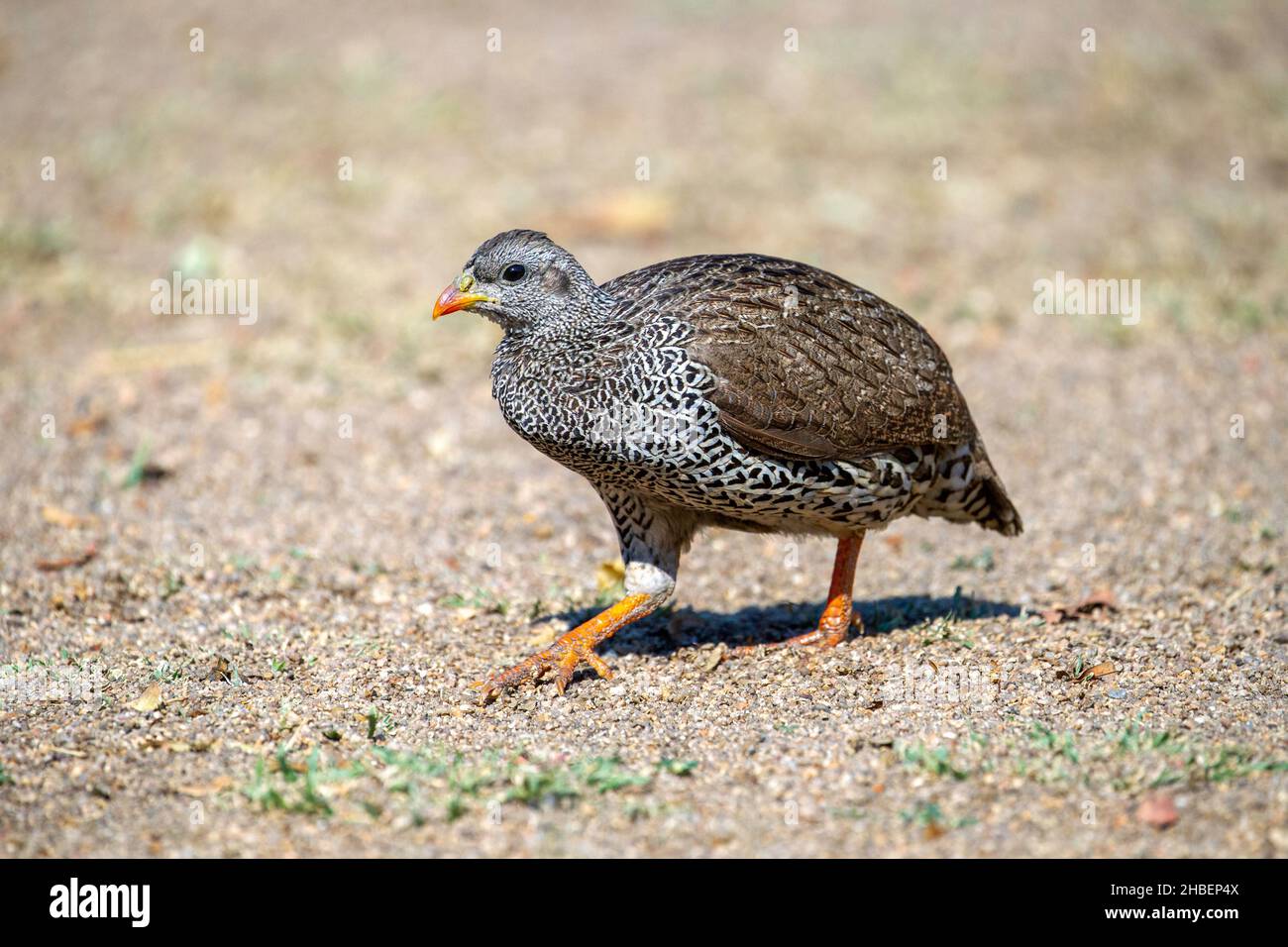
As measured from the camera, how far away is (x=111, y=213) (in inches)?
458

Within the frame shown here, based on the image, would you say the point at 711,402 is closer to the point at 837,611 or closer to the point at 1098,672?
the point at 837,611

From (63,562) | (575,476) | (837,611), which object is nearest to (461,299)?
(837,611)

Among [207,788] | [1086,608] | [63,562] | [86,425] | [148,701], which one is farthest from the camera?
[86,425]

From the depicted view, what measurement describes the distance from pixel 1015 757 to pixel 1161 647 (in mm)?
1433

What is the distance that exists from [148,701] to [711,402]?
246 centimetres

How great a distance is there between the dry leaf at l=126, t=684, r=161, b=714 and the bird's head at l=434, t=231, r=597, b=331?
1862mm

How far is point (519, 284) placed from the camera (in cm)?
558

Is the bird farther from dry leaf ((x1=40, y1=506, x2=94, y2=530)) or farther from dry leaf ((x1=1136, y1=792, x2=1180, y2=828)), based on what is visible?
dry leaf ((x1=40, y1=506, x2=94, y2=530))

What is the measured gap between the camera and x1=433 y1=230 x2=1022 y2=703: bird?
5.25 meters

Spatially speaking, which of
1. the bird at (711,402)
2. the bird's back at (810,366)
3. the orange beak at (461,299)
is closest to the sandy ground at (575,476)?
the bird at (711,402)

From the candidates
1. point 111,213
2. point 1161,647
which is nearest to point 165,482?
point 111,213

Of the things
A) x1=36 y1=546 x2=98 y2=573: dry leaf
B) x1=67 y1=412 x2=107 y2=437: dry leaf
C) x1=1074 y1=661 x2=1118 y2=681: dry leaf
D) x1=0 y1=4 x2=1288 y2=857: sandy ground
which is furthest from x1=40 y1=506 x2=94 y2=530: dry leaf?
x1=1074 y1=661 x2=1118 y2=681: dry leaf

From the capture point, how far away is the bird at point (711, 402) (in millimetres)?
5254

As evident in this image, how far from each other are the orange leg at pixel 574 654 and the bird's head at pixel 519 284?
4.23 ft
